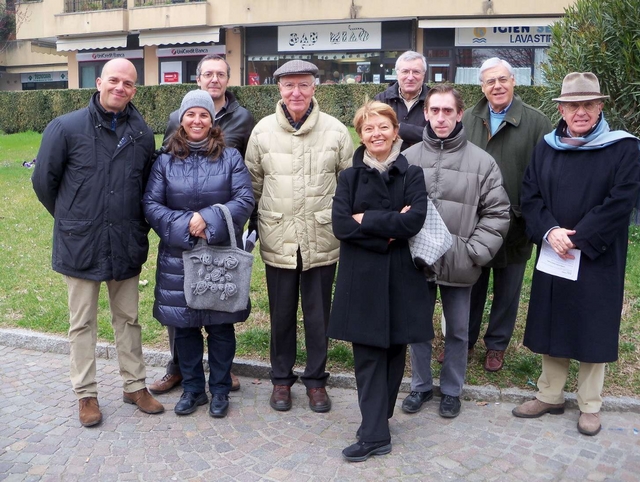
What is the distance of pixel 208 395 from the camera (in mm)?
5230

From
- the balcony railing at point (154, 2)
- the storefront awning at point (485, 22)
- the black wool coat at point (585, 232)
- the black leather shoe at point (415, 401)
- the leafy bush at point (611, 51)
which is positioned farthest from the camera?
the balcony railing at point (154, 2)

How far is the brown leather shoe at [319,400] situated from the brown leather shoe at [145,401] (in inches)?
42.3

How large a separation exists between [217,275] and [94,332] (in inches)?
39.0

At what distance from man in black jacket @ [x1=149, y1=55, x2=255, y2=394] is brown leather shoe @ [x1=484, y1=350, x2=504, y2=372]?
199cm

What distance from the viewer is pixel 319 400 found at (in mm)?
5023

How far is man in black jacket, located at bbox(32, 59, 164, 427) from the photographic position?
454 cm

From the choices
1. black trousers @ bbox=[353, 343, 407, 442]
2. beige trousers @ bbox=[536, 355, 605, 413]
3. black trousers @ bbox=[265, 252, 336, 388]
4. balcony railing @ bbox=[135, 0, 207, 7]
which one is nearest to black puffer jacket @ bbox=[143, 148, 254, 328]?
black trousers @ bbox=[265, 252, 336, 388]

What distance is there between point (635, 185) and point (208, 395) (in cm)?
334

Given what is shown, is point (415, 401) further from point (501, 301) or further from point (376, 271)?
point (376, 271)

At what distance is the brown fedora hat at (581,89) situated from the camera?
4.48 metres

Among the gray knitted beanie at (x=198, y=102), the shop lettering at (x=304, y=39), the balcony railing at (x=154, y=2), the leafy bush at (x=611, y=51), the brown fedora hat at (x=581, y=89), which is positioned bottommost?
the gray knitted beanie at (x=198, y=102)

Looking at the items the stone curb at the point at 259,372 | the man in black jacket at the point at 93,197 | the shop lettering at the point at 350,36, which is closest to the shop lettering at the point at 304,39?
the shop lettering at the point at 350,36

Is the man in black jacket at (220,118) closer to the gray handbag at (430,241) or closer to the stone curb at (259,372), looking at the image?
the stone curb at (259,372)

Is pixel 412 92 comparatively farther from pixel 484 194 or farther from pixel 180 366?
pixel 180 366
